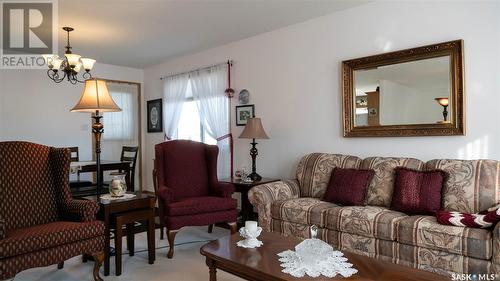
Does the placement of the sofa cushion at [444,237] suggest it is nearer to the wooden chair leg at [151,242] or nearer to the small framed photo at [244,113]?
the wooden chair leg at [151,242]

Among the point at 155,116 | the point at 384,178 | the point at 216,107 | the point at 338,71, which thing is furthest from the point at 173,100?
the point at 384,178

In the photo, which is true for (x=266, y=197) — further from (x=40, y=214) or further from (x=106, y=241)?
(x=40, y=214)

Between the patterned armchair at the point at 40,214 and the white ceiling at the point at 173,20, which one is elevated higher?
the white ceiling at the point at 173,20

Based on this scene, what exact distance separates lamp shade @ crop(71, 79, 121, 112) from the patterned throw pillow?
109 inches

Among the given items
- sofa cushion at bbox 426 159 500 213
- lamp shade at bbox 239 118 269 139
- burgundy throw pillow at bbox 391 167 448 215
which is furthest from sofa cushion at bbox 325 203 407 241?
lamp shade at bbox 239 118 269 139

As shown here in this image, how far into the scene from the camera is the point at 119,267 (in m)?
2.73

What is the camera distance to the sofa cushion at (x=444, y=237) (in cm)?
210

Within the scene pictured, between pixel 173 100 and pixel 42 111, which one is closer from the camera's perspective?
pixel 42 111

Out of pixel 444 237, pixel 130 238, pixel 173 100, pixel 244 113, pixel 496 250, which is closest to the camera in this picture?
pixel 496 250

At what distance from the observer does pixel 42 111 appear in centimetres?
538

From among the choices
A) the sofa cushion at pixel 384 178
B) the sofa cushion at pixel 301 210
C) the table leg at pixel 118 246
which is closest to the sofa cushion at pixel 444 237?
the sofa cushion at pixel 384 178

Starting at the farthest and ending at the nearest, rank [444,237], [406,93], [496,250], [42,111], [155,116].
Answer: [155,116]
[42,111]
[406,93]
[444,237]
[496,250]

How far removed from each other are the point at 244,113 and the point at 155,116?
7.40 feet

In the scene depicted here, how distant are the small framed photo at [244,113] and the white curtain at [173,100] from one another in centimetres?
125
